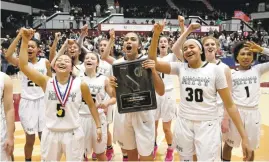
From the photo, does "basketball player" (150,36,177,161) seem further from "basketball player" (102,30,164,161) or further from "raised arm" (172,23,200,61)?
"basketball player" (102,30,164,161)

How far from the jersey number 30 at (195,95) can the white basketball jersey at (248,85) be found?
1.20m

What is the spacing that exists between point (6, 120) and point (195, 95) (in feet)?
6.47

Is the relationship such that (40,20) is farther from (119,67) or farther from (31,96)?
(119,67)

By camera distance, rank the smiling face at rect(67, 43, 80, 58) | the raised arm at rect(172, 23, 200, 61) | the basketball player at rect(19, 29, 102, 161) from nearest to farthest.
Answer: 1. the basketball player at rect(19, 29, 102, 161)
2. the raised arm at rect(172, 23, 200, 61)
3. the smiling face at rect(67, 43, 80, 58)

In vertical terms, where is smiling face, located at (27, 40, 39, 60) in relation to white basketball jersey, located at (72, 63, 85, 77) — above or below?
above

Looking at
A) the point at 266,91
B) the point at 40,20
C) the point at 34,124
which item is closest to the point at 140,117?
the point at 34,124

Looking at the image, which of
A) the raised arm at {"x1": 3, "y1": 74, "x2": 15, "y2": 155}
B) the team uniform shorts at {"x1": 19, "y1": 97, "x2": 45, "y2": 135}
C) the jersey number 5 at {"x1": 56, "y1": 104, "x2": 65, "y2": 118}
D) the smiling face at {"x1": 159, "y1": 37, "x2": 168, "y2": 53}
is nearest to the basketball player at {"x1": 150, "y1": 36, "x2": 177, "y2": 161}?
the smiling face at {"x1": 159, "y1": 37, "x2": 168, "y2": 53}

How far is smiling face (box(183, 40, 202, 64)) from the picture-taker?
3.91 m

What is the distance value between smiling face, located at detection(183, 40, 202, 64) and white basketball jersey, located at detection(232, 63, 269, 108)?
46.1 inches

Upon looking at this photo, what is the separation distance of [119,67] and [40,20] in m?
24.4

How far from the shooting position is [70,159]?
4.07m

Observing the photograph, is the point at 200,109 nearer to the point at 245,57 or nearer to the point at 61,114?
the point at 245,57

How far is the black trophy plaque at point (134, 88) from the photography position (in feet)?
13.3

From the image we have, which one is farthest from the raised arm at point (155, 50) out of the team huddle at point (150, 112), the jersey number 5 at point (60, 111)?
the jersey number 5 at point (60, 111)
